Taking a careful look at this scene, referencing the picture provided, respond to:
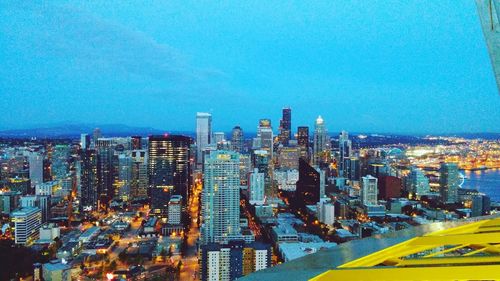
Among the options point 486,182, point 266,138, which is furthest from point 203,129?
point 486,182

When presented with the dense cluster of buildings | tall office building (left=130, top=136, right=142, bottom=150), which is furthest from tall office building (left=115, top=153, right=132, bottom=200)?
tall office building (left=130, top=136, right=142, bottom=150)

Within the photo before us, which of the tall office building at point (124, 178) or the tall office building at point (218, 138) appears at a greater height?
the tall office building at point (218, 138)

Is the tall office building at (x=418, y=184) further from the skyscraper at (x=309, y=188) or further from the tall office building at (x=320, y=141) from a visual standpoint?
the tall office building at (x=320, y=141)

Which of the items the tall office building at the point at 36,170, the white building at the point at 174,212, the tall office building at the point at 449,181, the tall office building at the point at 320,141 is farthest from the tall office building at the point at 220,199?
the tall office building at the point at 320,141

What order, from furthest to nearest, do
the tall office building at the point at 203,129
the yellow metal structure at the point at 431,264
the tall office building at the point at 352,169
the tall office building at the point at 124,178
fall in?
1. the tall office building at the point at 203,129
2. the tall office building at the point at 352,169
3. the tall office building at the point at 124,178
4. the yellow metal structure at the point at 431,264

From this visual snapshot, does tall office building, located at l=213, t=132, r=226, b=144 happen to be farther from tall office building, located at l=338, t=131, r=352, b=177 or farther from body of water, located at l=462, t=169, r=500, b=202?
body of water, located at l=462, t=169, r=500, b=202

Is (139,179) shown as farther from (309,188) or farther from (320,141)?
(320,141)
